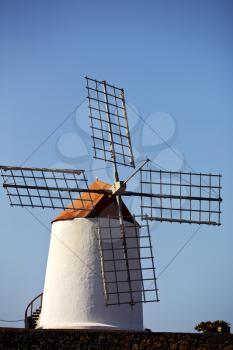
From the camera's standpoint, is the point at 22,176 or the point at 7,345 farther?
the point at 22,176

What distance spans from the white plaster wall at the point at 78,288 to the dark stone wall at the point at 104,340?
1.83m

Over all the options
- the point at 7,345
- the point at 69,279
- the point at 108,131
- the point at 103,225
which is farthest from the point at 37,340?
the point at 108,131

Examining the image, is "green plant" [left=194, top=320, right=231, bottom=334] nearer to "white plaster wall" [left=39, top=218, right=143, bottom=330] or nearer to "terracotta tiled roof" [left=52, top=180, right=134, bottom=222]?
"white plaster wall" [left=39, top=218, right=143, bottom=330]

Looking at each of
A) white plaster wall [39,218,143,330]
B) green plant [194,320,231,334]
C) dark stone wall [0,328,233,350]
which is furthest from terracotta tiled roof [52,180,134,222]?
green plant [194,320,231,334]

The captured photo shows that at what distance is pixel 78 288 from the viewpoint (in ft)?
38.3

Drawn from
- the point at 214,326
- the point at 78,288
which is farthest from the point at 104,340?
the point at 214,326

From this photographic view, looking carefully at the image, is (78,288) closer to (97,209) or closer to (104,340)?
(97,209)

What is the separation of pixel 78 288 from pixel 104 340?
2258 millimetres

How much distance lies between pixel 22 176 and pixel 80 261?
7.01 ft

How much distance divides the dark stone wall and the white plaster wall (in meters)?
1.83

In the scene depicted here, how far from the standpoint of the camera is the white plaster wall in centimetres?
1155

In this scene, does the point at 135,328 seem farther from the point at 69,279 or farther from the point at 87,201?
the point at 87,201

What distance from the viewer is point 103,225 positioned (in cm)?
1212

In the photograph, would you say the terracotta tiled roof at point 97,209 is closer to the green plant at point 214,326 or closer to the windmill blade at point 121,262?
the windmill blade at point 121,262
